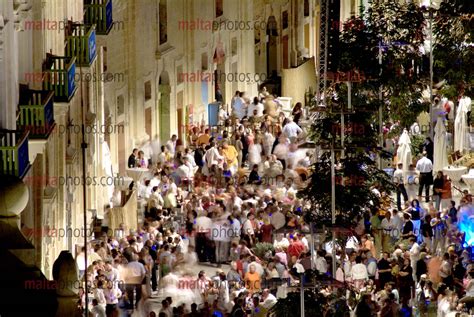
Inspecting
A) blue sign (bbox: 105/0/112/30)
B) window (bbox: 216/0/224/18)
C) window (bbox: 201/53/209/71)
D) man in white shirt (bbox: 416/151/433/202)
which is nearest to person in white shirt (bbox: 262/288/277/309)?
blue sign (bbox: 105/0/112/30)

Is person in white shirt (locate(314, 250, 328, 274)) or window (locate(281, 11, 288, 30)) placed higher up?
window (locate(281, 11, 288, 30))

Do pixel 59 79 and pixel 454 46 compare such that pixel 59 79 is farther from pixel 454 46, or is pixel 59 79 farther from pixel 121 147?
pixel 121 147

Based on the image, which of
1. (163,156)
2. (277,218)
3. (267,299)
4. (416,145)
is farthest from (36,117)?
(416,145)

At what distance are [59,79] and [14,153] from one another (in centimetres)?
716

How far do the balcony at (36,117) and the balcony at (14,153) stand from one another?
4.39 ft

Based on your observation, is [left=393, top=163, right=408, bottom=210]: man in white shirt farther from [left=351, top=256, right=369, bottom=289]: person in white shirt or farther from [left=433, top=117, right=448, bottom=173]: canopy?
[left=351, top=256, right=369, bottom=289]: person in white shirt

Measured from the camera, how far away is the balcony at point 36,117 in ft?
130

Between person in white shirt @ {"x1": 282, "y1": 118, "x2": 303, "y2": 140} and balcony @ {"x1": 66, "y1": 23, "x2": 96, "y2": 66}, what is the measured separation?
1322cm

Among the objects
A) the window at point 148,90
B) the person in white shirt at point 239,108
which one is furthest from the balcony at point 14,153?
the person in white shirt at point 239,108

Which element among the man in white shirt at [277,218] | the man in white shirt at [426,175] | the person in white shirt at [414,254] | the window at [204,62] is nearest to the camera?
the person in white shirt at [414,254]

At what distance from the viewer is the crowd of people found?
41750 millimetres

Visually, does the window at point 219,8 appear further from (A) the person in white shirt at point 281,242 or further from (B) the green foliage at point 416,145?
(A) the person in white shirt at point 281,242

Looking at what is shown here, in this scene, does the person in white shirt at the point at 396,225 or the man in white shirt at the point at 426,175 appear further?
the man in white shirt at the point at 426,175

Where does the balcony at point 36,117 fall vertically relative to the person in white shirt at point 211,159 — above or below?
above
